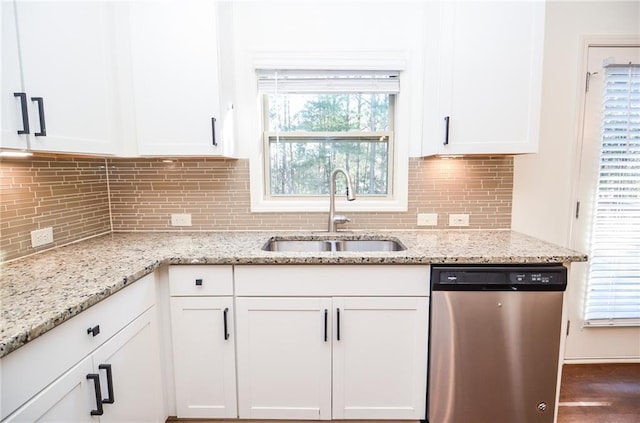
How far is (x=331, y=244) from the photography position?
2.04m

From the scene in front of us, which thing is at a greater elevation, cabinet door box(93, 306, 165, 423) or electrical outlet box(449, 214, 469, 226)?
electrical outlet box(449, 214, 469, 226)

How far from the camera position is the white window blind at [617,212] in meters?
2.05

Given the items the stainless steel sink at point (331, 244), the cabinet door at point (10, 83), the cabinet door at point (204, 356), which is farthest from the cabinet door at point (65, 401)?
the stainless steel sink at point (331, 244)

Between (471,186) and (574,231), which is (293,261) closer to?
(471,186)

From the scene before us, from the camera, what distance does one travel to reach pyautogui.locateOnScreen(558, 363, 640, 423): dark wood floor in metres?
1.79

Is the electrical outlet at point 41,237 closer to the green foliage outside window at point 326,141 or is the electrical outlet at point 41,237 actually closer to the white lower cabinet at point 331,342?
the white lower cabinet at point 331,342

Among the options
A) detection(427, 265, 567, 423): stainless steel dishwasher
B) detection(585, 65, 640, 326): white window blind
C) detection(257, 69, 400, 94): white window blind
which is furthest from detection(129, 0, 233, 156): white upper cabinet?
detection(585, 65, 640, 326): white window blind

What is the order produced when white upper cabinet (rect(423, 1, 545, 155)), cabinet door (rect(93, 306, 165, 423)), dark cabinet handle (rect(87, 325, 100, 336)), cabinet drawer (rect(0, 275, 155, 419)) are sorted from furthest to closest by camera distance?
1. white upper cabinet (rect(423, 1, 545, 155))
2. cabinet door (rect(93, 306, 165, 423))
3. dark cabinet handle (rect(87, 325, 100, 336))
4. cabinet drawer (rect(0, 275, 155, 419))

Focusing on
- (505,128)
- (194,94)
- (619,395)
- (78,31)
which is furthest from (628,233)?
(78,31)

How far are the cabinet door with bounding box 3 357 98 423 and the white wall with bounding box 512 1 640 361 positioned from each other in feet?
8.01

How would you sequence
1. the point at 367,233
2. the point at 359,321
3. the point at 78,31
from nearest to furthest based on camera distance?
the point at 78,31, the point at 359,321, the point at 367,233

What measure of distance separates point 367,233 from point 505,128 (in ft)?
3.30

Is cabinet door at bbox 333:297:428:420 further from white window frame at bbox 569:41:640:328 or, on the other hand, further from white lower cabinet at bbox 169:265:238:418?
white window frame at bbox 569:41:640:328

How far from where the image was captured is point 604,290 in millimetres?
2186
